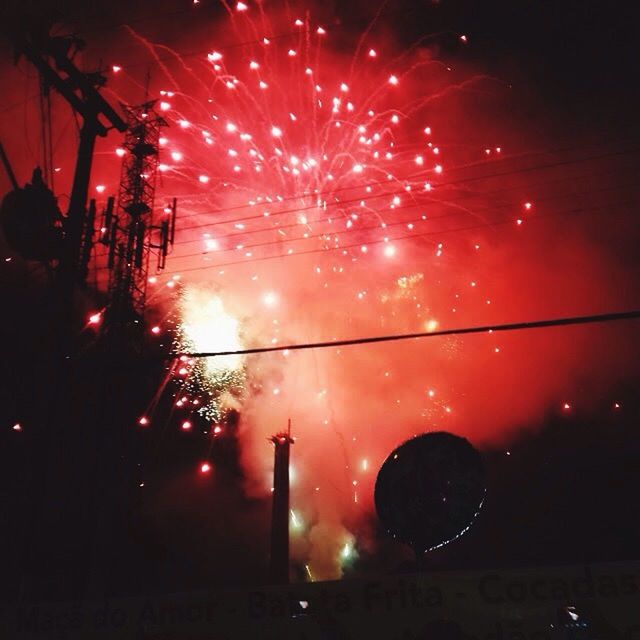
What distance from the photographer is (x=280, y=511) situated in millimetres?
25844

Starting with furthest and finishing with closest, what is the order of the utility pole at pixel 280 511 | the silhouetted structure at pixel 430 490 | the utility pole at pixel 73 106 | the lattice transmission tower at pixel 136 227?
the utility pole at pixel 280 511 → the lattice transmission tower at pixel 136 227 → the utility pole at pixel 73 106 → the silhouetted structure at pixel 430 490

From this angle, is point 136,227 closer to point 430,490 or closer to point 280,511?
point 430,490

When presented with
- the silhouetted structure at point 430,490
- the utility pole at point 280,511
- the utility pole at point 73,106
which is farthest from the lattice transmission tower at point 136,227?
the utility pole at point 280,511

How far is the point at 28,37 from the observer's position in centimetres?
754

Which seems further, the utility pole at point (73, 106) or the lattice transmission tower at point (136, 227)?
the lattice transmission tower at point (136, 227)

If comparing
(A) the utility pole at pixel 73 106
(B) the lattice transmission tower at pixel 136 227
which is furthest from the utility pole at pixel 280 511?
(A) the utility pole at pixel 73 106

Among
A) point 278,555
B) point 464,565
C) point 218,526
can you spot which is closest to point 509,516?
point 464,565

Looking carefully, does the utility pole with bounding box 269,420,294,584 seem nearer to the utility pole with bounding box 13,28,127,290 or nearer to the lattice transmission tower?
the lattice transmission tower

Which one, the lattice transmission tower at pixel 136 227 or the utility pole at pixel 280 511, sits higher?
the lattice transmission tower at pixel 136 227

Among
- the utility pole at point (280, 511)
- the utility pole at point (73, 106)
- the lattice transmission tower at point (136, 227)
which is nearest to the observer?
the utility pole at point (73, 106)

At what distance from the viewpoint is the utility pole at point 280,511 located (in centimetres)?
2556

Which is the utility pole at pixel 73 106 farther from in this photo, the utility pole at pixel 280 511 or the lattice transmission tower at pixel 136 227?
the utility pole at pixel 280 511

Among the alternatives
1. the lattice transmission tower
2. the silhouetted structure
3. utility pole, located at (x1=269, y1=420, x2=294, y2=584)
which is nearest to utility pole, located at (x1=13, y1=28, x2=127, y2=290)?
the lattice transmission tower

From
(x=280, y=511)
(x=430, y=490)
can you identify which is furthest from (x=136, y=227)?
(x=280, y=511)
